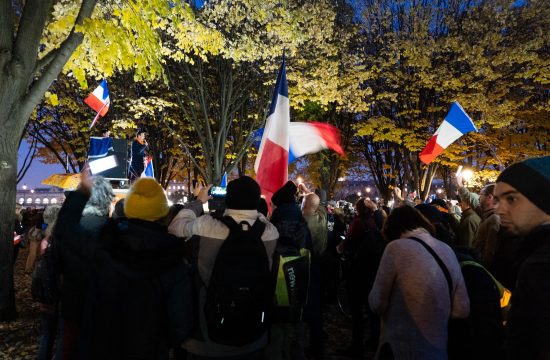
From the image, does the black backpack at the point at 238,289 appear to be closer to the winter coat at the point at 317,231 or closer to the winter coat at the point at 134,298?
the winter coat at the point at 134,298

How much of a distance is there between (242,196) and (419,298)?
1.47 m

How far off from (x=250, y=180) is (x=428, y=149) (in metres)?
8.58

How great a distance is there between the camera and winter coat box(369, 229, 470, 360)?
2750mm

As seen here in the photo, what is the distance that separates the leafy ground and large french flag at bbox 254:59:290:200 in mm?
2654

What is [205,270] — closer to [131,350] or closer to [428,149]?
[131,350]

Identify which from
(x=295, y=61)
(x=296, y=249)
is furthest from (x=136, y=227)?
(x=295, y=61)

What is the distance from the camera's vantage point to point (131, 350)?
96.9 inches

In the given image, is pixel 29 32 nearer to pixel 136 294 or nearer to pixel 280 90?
pixel 280 90

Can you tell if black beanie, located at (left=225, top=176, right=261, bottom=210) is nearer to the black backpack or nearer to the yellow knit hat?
the black backpack

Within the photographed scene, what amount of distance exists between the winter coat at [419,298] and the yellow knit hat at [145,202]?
1.67 metres

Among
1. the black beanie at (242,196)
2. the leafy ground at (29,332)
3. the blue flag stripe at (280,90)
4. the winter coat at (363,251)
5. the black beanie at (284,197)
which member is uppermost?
the blue flag stripe at (280,90)

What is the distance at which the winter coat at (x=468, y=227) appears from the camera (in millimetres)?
6160

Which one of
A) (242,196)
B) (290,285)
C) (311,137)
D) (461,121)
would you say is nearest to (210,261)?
(242,196)

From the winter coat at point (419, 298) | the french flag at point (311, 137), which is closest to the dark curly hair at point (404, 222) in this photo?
the winter coat at point (419, 298)
